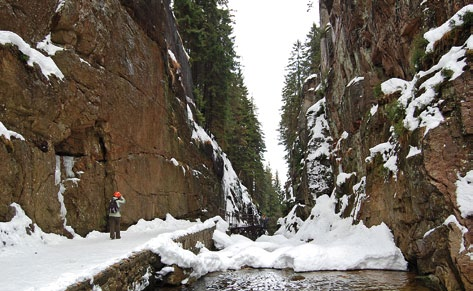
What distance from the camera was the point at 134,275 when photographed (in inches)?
318

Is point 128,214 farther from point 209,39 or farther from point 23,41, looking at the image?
point 209,39

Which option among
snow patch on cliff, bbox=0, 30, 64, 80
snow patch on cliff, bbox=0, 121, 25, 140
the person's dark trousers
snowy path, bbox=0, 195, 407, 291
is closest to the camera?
snowy path, bbox=0, 195, 407, 291

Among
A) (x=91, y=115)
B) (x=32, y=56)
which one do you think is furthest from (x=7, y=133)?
(x=91, y=115)

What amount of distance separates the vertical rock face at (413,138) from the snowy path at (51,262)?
7.40 meters

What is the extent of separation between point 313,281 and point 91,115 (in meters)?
9.81

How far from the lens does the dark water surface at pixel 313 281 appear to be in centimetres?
933

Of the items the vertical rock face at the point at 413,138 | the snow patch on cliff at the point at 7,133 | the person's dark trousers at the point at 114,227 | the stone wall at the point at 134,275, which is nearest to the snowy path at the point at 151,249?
the stone wall at the point at 134,275

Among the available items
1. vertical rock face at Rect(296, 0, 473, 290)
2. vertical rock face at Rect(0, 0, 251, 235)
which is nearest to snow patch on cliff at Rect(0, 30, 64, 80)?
vertical rock face at Rect(0, 0, 251, 235)

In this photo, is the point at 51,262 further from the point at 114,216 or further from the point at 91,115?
the point at 91,115

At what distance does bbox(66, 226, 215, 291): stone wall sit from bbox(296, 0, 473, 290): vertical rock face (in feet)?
22.0

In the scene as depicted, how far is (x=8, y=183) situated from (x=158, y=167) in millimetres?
10249

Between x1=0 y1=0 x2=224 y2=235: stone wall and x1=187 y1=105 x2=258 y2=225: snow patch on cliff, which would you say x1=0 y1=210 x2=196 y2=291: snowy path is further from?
x1=187 y1=105 x2=258 y2=225: snow patch on cliff

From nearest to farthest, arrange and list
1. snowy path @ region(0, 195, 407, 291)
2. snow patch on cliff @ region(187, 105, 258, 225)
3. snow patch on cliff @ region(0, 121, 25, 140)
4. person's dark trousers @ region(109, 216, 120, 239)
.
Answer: snowy path @ region(0, 195, 407, 291) < snow patch on cliff @ region(0, 121, 25, 140) < person's dark trousers @ region(109, 216, 120, 239) < snow patch on cliff @ region(187, 105, 258, 225)

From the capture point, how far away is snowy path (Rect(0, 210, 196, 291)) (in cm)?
545
